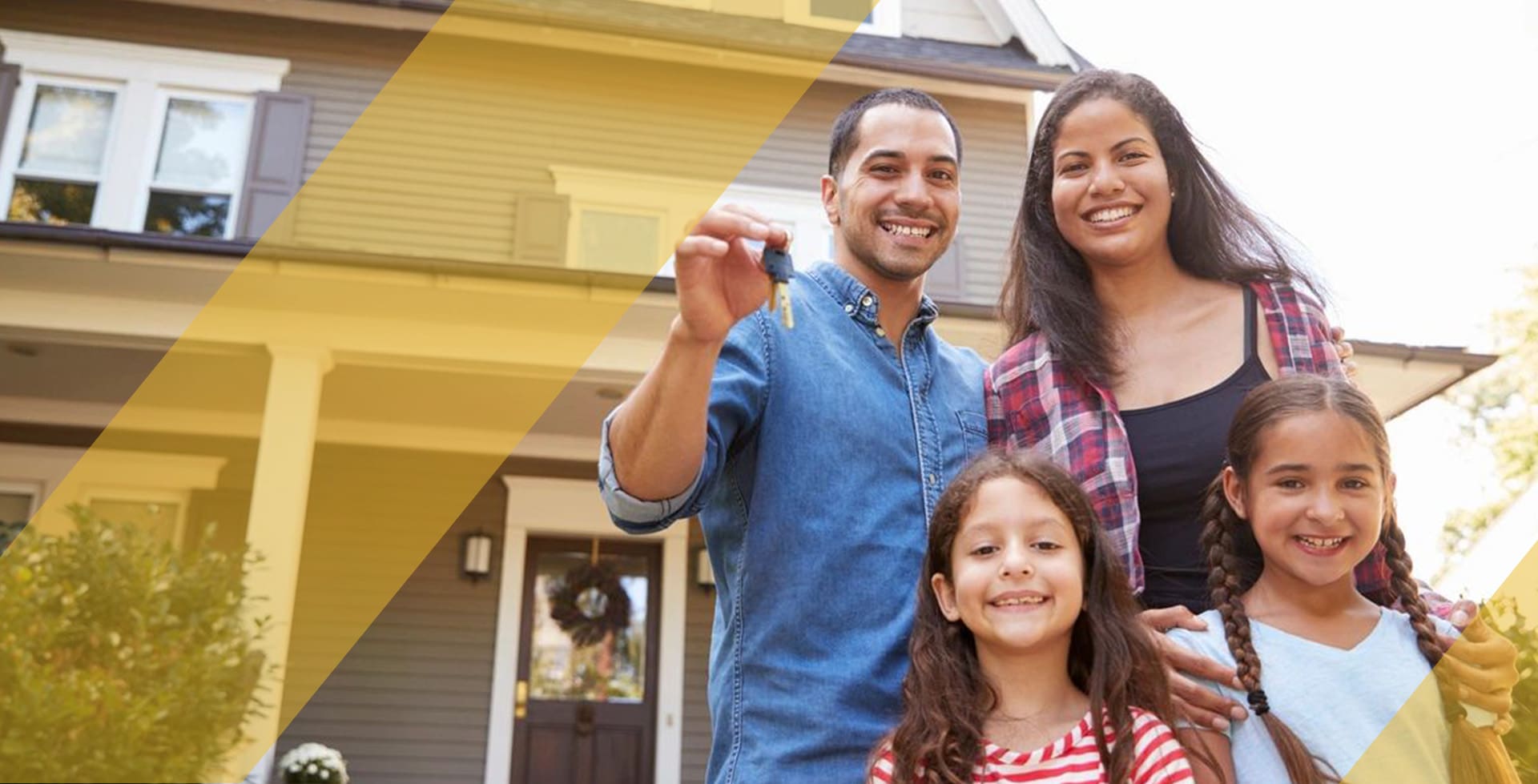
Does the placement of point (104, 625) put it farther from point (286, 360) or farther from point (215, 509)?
point (215, 509)

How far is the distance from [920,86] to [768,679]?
8.41 metres

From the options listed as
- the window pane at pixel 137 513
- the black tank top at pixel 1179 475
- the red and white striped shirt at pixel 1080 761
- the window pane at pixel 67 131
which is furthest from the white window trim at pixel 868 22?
the red and white striped shirt at pixel 1080 761

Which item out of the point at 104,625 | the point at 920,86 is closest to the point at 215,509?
the point at 104,625

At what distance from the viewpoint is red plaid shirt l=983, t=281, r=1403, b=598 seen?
1.73m

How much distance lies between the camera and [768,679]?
60.9 inches

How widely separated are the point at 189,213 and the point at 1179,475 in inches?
331

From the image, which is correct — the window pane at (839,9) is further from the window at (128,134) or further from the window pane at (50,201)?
the window pane at (50,201)

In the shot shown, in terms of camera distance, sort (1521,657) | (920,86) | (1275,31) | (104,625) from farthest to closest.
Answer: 1. (920,86)
2. (1275,31)
3. (104,625)
4. (1521,657)

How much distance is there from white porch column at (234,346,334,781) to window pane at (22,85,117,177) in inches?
125

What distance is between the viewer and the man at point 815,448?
4.65 ft

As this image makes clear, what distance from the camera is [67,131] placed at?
8.61 metres
